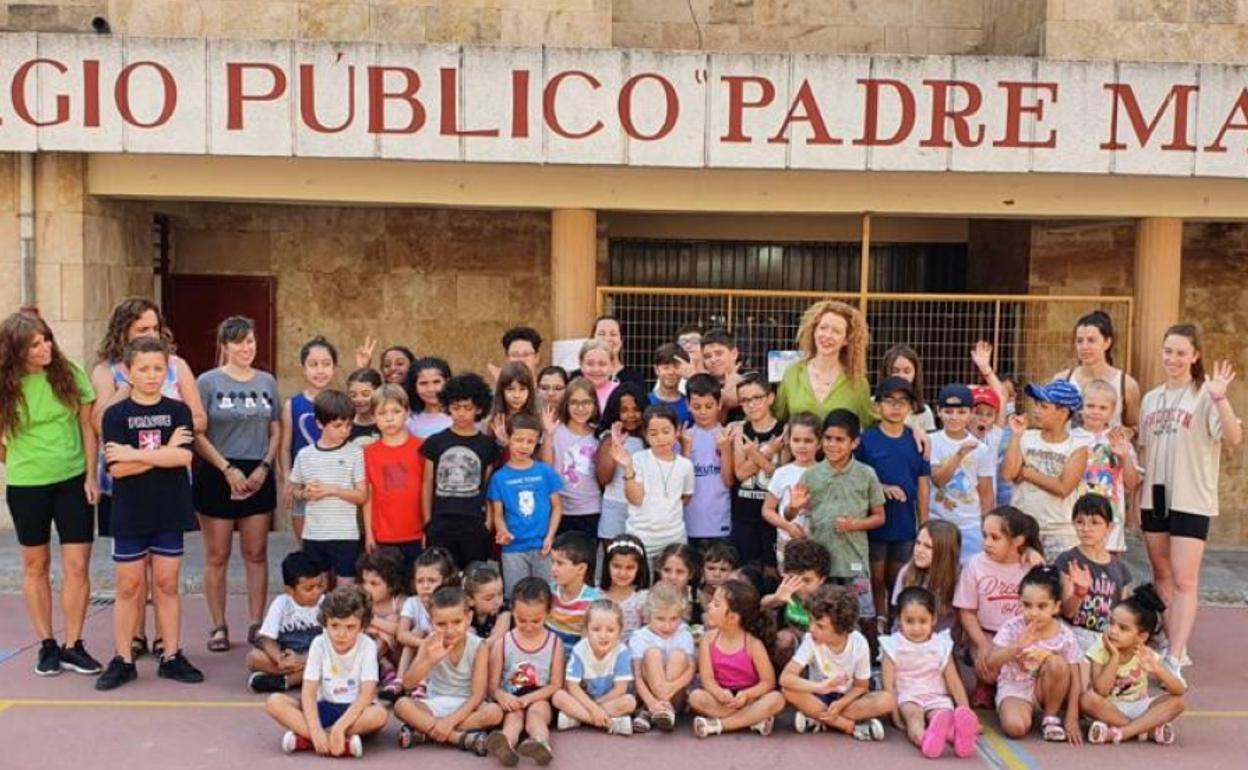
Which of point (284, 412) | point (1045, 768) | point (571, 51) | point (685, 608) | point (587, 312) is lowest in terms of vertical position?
point (1045, 768)

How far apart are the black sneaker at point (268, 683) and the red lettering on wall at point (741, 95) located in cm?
500

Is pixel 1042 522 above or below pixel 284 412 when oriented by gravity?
below

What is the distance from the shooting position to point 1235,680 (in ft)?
22.4

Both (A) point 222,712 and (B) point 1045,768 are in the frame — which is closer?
(B) point 1045,768

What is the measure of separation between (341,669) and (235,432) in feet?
6.37

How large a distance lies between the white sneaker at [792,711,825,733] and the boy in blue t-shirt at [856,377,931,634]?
0.98m

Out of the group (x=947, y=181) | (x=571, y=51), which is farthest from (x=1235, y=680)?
(x=571, y=51)

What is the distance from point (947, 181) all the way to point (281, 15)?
5.60 metres

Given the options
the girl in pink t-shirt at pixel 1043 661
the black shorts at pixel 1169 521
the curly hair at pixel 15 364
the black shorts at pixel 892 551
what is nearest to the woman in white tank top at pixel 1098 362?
the black shorts at pixel 1169 521

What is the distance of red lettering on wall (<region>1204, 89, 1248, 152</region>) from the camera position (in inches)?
350

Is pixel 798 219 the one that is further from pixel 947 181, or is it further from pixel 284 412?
pixel 284 412

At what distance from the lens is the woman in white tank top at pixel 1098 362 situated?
6.88 metres

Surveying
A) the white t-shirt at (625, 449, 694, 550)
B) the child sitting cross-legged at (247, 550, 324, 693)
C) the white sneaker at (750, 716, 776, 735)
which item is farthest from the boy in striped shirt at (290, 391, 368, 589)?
the white sneaker at (750, 716, 776, 735)

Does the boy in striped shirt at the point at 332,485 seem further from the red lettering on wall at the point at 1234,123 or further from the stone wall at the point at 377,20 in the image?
the red lettering on wall at the point at 1234,123
